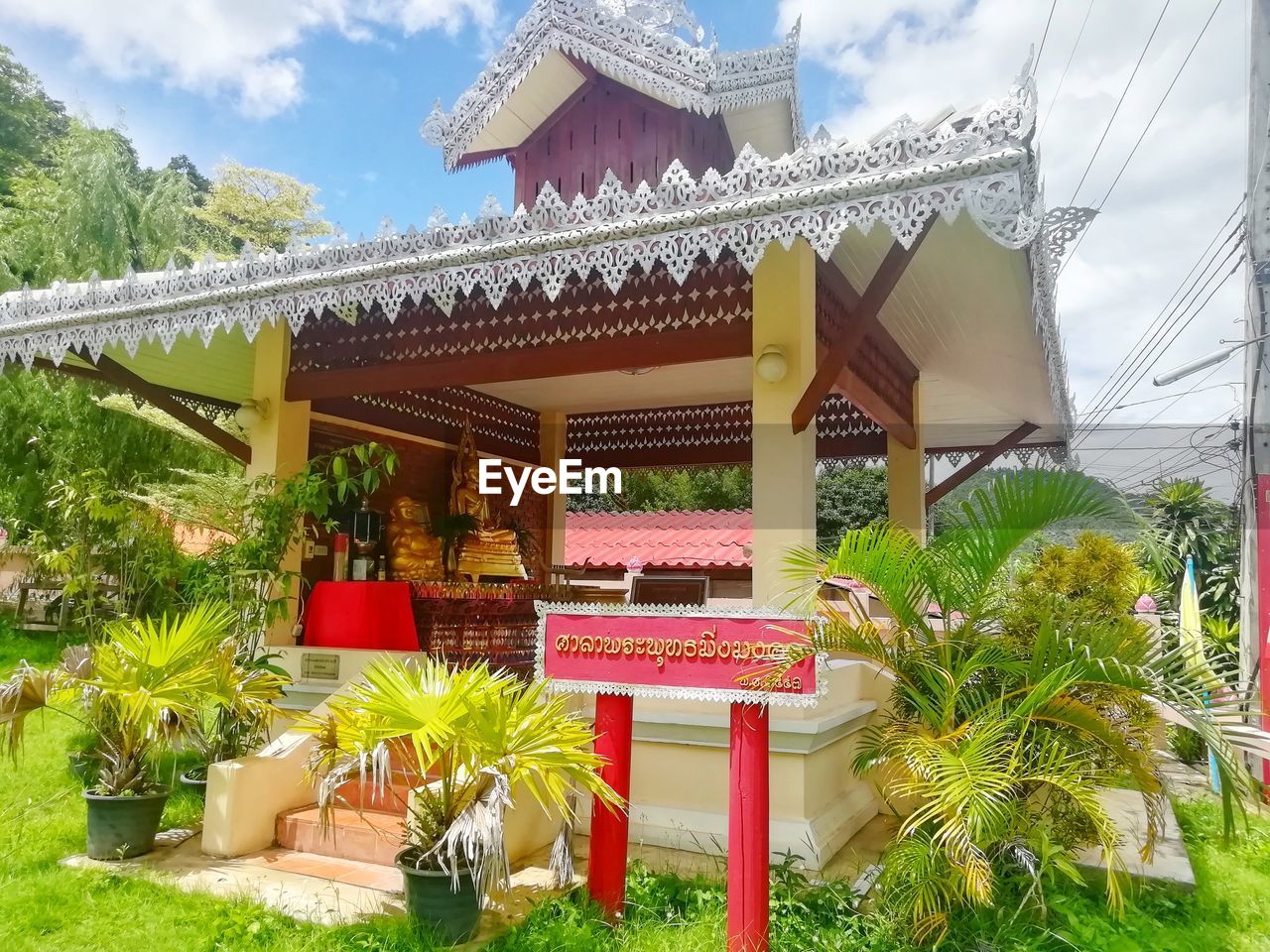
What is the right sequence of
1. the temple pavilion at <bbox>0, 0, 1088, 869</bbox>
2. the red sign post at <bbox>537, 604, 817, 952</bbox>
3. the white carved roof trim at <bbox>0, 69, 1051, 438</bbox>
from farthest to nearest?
the temple pavilion at <bbox>0, 0, 1088, 869</bbox> → the white carved roof trim at <bbox>0, 69, 1051, 438</bbox> → the red sign post at <bbox>537, 604, 817, 952</bbox>

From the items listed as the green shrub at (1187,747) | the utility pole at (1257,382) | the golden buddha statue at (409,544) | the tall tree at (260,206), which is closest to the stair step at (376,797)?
the golden buddha statue at (409,544)

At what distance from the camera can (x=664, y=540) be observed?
1209 cm

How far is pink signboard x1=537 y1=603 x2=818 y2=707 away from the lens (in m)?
3.12

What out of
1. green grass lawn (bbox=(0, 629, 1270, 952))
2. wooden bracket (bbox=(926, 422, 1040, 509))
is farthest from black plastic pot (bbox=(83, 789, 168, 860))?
wooden bracket (bbox=(926, 422, 1040, 509))

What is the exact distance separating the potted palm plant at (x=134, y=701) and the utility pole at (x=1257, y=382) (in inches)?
234

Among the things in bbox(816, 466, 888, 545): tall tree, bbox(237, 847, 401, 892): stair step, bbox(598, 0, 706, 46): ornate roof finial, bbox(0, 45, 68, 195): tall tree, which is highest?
bbox(0, 45, 68, 195): tall tree

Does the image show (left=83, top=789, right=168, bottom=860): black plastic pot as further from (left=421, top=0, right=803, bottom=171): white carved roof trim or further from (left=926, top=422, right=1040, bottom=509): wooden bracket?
(left=926, top=422, right=1040, bottom=509): wooden bracket

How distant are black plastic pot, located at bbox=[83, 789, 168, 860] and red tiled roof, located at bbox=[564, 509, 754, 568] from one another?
19.7ft

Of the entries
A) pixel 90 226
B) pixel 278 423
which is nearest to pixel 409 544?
pixel 278 423

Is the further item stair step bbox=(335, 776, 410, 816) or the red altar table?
the red altar table

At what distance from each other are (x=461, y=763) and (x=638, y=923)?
0.90m

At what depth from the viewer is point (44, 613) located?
40.0 ft

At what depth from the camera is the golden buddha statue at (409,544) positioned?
709cm

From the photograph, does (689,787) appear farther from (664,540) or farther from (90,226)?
(90,226)
